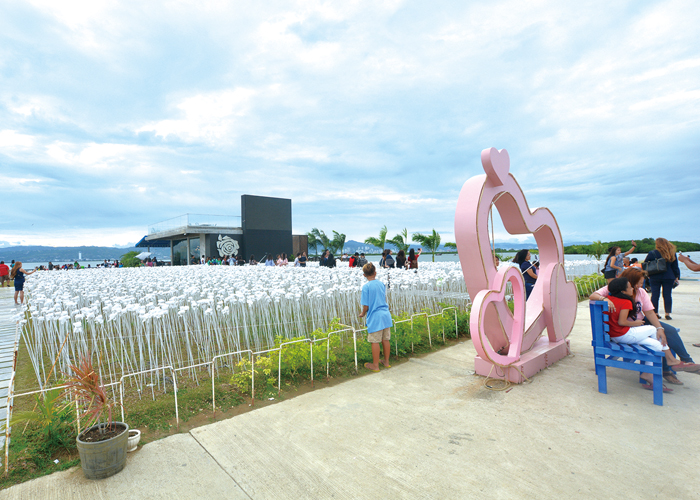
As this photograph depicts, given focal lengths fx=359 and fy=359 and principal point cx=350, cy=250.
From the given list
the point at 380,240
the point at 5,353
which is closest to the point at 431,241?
the point at 380,240

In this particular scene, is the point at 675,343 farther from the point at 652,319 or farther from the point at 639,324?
the point at 639,324

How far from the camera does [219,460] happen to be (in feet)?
10.7

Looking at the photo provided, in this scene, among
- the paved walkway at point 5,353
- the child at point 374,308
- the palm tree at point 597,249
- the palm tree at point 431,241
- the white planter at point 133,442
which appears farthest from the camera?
the palm tree at point 431,241

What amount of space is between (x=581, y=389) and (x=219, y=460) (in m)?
4.43

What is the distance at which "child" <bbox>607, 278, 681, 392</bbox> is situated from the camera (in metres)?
4.39

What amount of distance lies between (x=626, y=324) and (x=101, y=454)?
5741mm

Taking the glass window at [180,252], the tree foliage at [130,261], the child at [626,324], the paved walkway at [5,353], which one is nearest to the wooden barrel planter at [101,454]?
the paved walkway at [5,353]

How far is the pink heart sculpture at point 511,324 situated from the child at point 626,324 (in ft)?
3.51

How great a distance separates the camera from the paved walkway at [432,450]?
283 centimetres

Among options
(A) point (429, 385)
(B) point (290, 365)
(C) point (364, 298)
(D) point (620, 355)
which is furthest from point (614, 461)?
(B) point (290, 365)

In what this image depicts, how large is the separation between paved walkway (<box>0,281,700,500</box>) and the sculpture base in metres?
0.26

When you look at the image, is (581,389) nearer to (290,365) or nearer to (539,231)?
(539,231)

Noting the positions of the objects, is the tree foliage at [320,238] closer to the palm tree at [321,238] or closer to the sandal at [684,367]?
the palm tree at [321,238]

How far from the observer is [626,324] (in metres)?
4.45
